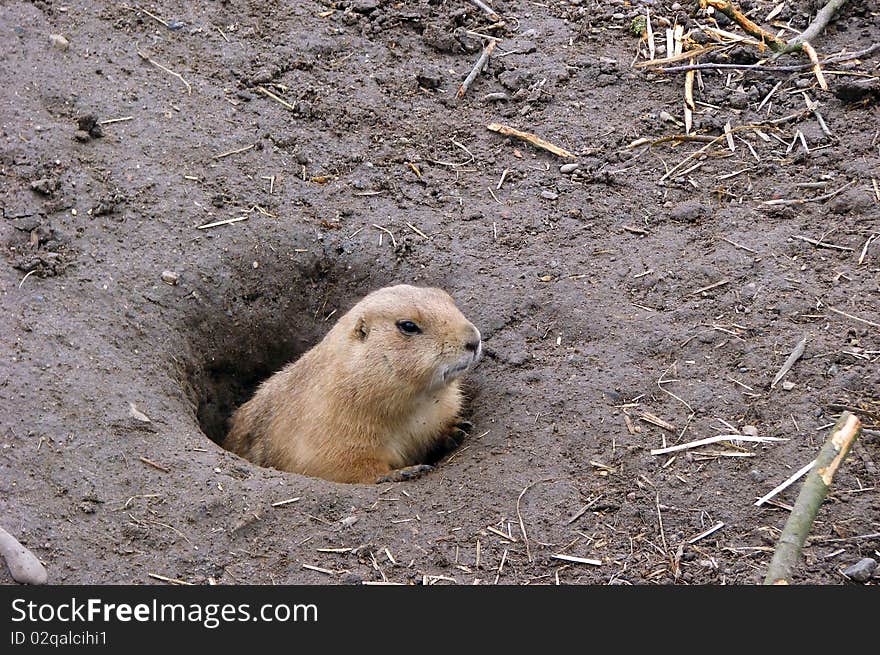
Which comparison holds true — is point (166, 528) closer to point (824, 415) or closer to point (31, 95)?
point (824, 415)

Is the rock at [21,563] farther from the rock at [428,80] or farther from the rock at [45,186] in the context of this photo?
the rock at [428,80]

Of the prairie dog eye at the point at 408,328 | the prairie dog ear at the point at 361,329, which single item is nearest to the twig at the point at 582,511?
the prairie dog eye at the point at 408,328

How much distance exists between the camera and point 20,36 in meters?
8.73

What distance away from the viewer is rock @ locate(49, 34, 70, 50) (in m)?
8.77

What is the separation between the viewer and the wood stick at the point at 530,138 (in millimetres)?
8487

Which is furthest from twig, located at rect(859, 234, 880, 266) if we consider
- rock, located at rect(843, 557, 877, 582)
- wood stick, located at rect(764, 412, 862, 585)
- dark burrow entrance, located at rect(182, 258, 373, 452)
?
dark burrow entrance, located at rect(182, 258, 373, 452)

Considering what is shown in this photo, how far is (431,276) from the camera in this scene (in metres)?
7.91

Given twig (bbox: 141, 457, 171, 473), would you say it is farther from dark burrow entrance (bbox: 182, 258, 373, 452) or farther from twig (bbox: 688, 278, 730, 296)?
twig (bbox: 688, 278, 730, 296)

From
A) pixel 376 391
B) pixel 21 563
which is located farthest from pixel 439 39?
pixel 21 563

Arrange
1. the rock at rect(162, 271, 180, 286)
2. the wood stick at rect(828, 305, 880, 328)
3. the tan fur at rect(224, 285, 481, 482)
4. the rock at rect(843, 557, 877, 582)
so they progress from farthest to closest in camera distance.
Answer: the rock at rect(162, 271, 180, 286), the tan fur at rect(224, 285, 481, 482), the wood stick at rect(828, 305, 880, 328), the rock at rect(843, 557, 877, 582)

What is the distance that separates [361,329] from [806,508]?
3583mm

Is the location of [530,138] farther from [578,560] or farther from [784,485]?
[578,560]

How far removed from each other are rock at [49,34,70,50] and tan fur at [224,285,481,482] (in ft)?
12.3

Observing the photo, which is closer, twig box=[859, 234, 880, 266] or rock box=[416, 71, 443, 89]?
twig box=[859, 234, 880, 266]
